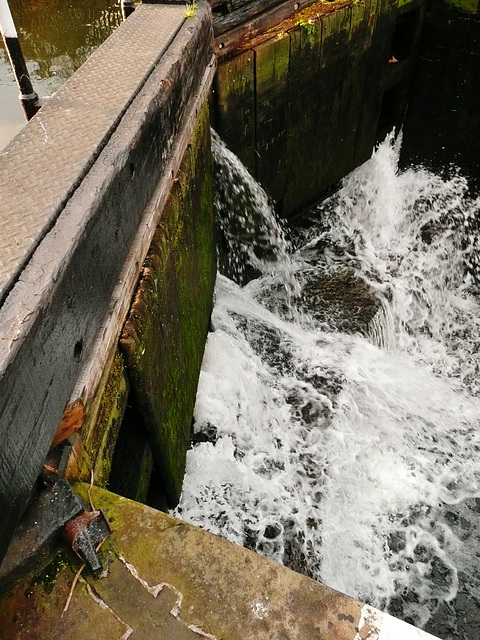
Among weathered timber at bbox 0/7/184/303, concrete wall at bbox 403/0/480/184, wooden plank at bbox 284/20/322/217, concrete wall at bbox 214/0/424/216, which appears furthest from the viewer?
concrete wall at bbox 403/0/480/184

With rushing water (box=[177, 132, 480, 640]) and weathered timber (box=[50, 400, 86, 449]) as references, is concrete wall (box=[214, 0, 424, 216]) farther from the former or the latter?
weathered timber (box=[50, 400, 86, 449])

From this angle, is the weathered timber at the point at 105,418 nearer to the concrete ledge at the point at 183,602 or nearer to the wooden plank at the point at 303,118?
the concrete ledge at the point at 183,602

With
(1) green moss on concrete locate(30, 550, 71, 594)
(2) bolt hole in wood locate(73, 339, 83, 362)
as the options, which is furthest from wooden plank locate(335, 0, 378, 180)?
(1) green moss on concrete locate(30, 550, 71, 594)

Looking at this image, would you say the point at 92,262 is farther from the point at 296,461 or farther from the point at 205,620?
the point at 296,461

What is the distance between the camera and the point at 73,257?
1755 millimetres

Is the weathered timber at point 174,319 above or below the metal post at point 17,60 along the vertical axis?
below

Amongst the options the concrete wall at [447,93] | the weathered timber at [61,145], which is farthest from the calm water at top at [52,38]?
the concrete wall at [447,93]

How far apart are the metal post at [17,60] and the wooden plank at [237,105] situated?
1.98m

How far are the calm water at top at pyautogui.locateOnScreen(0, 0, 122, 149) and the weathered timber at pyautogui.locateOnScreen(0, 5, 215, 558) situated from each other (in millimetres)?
2074

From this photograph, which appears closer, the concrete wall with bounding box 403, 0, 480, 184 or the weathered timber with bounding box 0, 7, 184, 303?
the weathered timber with bounding box 0, 7, 184, 303

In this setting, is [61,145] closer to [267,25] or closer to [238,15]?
[238,15]

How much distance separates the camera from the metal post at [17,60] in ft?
8.30

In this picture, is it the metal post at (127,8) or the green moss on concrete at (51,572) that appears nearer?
the green moss on concrete at (51,572)

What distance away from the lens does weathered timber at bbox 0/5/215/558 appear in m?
1.46
